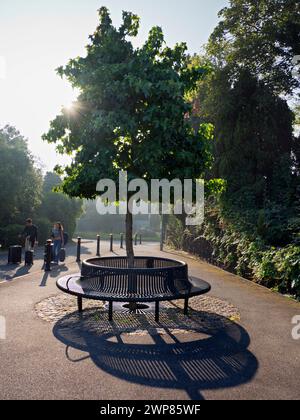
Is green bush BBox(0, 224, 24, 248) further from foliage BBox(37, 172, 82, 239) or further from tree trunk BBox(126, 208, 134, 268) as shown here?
tree trunk BBox(126, 208, 134, 268)

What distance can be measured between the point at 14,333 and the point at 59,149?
3830 mm

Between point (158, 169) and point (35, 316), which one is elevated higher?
point (158, 169)

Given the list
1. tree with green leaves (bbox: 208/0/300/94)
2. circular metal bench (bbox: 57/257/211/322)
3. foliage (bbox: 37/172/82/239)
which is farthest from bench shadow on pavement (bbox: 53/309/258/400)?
foliage (bbox: 37/172/82/239)

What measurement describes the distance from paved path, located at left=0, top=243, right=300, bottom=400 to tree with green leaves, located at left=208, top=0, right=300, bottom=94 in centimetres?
1485

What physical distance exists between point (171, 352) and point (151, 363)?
498 millimetres

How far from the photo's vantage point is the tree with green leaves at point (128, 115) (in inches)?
256

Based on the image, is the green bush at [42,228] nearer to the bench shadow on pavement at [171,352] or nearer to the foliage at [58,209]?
the foliage at [58,209]

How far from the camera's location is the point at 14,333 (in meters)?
5.63

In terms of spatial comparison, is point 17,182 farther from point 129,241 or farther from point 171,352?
point 171,352

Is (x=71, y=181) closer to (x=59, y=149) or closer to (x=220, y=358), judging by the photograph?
(x=59, y=149)

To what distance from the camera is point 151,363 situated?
182 inches

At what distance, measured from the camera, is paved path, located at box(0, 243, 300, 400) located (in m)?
3.85

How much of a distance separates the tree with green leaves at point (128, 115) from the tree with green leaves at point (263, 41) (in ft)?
39.3
